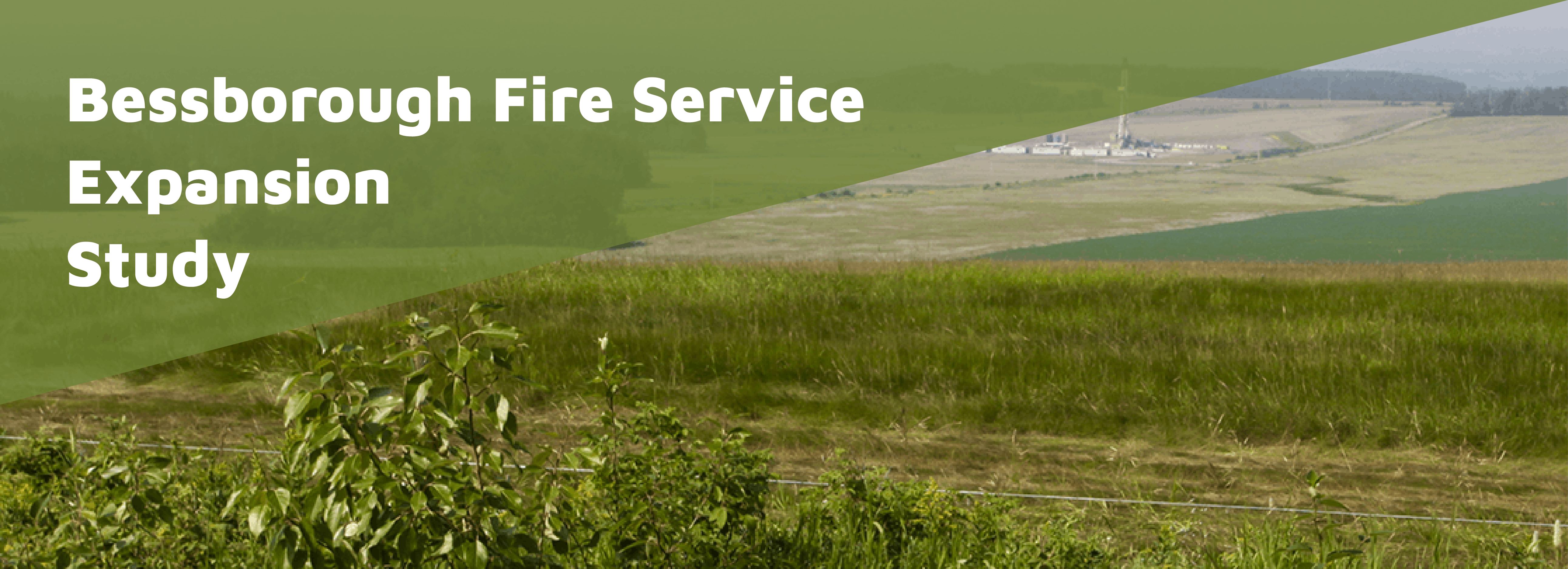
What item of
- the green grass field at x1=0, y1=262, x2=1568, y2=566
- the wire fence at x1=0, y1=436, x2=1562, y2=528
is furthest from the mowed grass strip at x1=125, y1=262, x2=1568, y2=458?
the wire fence at x1=0, y1=436, x2=1562, y2=528

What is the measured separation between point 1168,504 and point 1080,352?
4533 millimetres

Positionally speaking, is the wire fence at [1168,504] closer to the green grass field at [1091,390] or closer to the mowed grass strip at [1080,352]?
the green grass field at [1091,390]

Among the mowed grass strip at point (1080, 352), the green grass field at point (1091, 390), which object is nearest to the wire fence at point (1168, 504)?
the green grass field at point (1091, 390)

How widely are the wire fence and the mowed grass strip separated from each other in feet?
4.23

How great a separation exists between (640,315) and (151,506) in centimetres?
886

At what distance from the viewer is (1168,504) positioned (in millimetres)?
5812

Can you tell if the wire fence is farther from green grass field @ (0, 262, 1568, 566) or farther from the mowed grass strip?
the mowed grass strip

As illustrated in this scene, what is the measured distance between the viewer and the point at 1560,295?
14531mm

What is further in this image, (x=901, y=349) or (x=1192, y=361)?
(x=901, y=349)

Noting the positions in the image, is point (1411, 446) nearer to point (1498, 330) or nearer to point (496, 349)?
point (1498, 330)

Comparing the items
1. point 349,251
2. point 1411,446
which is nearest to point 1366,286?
point 1411,446

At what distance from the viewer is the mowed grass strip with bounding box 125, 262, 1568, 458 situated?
28.0 feet

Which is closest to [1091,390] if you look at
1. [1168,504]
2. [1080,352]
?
[1080,352]

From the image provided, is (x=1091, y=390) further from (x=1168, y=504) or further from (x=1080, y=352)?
(x=1168, y=504)
